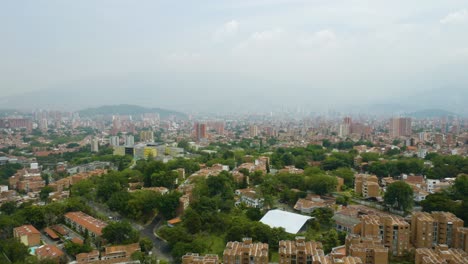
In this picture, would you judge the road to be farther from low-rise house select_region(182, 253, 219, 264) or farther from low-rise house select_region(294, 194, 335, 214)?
low-rise house select_region(294, 194, 335, 214)

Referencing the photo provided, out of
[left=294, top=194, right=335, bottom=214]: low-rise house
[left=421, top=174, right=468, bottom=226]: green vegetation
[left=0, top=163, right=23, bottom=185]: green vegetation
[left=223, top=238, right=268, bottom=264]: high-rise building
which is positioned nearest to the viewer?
[left=223, top=238, right=268, bottom=264]: high-rise building

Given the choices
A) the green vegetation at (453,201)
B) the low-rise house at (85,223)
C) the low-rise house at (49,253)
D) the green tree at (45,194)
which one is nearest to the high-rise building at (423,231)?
the green vegetation at (453,201)

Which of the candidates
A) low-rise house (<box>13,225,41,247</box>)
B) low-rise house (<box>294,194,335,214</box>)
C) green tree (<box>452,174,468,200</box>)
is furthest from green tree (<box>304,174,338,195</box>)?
low-rise house (<box>13,225,41,247</box>)

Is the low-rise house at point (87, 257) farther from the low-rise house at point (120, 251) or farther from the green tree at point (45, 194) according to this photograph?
the green tree at point (45, 194)

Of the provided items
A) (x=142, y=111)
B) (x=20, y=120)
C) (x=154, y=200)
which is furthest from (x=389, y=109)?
(x=154, y=200)

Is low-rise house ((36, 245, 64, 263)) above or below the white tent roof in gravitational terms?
below

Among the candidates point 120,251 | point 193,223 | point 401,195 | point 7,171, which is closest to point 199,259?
point 120,251

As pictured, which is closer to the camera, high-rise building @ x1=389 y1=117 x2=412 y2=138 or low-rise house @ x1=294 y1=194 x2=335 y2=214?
low-rise house @ x1=294 y1=194 x2=335 y2=214
